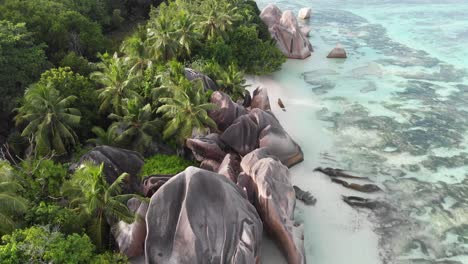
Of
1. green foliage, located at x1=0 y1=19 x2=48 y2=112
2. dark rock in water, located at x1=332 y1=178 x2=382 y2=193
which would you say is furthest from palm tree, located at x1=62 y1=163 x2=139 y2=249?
dark rock in water, located at x1=332 y1=178 x2=382 y2=193

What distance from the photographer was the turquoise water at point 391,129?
23000mm

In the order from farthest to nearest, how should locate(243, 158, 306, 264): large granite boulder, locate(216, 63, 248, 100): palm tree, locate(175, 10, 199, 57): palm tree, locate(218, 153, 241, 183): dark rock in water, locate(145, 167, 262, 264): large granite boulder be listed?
1. locate(175, 10, 199, 57): palm tree
2. locate(216, 63, 248, 100): palm tree
3. locate(218, 153, 241, 183): dark rock in water
4. locate(243, 158, 306, 264): large granite boulder
5. locate(145, 167, 262, 264): large granite boulder

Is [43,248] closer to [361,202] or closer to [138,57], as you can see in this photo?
[361,202]

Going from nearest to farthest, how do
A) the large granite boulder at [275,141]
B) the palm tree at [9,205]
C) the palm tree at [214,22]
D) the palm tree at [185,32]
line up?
the palm tree at [9,205] → the large granite boulder at [275,141] → the palm tree at [185,32] → the palm tree at [214,22]

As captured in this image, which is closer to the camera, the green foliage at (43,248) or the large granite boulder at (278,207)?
the green foliage at (43,248)

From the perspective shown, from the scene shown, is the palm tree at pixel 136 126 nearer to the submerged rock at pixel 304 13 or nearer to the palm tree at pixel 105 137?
the palm tree at pixel 105 137

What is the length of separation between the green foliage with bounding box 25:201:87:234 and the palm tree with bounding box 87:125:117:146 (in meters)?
8.54

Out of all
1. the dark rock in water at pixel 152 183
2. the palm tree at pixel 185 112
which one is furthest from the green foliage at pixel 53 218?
the palm tree at pixel 185 112

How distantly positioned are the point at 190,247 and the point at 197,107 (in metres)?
10.0

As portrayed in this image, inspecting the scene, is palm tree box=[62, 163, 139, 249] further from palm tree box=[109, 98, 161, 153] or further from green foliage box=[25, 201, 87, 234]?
palm tree box=[109, 98, 161, 153]

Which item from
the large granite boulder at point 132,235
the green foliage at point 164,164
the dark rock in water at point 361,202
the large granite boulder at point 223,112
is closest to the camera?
the large granite boulder at point 132,235

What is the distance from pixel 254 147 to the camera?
28359 millimetres

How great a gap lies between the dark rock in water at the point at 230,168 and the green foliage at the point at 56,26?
2073 centimetres

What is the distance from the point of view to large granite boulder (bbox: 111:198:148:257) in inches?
780
